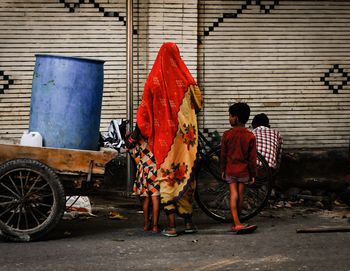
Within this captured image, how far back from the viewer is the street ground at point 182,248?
570cm

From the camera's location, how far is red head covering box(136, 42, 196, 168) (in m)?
6.82

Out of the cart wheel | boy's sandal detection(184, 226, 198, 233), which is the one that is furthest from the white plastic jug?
boy's sandal detection(184, 226, 198, 233)

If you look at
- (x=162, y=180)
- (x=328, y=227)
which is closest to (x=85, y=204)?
(x=162, y=180)

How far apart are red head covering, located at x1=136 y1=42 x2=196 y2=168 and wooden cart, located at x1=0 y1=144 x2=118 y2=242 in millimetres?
432

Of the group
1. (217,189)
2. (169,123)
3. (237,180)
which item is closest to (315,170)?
(217,189)

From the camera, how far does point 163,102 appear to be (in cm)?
682

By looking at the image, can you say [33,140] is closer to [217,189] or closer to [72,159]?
[72,159]

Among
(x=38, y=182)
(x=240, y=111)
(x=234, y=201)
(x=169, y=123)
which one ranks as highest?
(x=240, y=111)

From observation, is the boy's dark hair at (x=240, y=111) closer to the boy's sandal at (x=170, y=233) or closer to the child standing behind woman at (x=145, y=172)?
the child standing behind woman at (x=145, y=172)

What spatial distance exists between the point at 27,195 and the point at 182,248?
1.45 metres

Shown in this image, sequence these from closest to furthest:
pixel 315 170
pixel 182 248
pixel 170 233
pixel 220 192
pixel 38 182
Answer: pixel 182 248, pixel 38 182, pixel 170 233, pixel 220 192, pixel 315 170

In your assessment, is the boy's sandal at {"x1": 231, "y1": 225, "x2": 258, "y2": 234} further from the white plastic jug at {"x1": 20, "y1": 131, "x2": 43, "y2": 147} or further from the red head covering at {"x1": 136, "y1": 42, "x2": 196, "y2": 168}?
the white plastic jug at {"x1": 20, "y1": 131, "x2": 43, "y2": 147}

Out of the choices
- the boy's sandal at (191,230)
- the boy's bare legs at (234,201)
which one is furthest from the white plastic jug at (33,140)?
the boy's bare legs at (234,201)

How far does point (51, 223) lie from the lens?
6441mm
